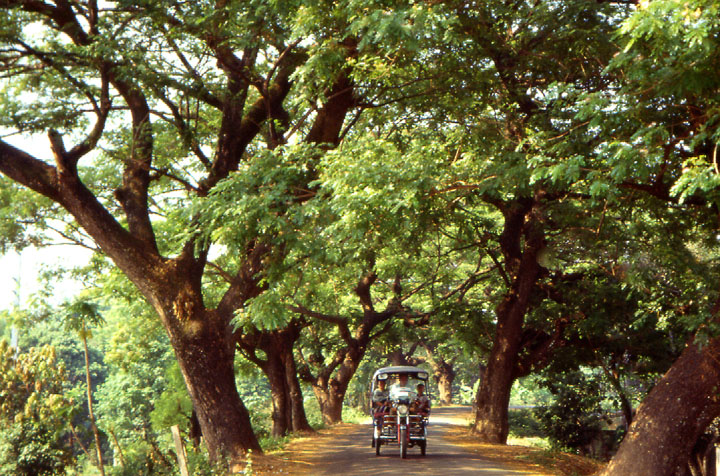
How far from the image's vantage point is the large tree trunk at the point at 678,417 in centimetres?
1006

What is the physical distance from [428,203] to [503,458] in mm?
6794

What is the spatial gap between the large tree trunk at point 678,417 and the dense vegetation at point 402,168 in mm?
31

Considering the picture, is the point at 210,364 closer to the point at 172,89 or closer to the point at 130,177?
the point at 130,177

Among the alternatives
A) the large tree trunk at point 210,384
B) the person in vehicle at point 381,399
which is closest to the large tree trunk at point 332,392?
the person in vehicle at point 381,399

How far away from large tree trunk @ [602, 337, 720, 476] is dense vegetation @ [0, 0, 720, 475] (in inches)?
1.2

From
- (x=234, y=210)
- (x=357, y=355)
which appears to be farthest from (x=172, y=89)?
(x=357, y=355)

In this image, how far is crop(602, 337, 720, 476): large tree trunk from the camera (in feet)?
33.0

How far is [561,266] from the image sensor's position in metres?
19.3

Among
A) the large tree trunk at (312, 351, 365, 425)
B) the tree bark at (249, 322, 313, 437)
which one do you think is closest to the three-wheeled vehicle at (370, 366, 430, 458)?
the tree bark at (249, 322, 313, 437)

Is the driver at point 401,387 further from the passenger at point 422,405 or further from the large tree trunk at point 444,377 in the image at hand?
the large tree trunk at point 444,377

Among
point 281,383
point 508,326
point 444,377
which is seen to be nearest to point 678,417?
point 508,326

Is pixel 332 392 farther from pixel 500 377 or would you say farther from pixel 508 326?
pixel 508 326

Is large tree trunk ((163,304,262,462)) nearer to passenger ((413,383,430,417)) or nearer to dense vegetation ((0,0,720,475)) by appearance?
dense vegetation ((0,0,720,475))

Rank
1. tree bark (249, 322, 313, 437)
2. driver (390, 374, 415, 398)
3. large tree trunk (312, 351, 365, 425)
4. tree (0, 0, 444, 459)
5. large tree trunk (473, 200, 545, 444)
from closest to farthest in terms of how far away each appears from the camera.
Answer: tree (0, 0, 444, 459), driver (390, 374, 415, 398), large tree trunk (473, 200, 545, 444), tree bark (249, 322, 313, 437), large tree trunk (312, 351, 365, 425)
